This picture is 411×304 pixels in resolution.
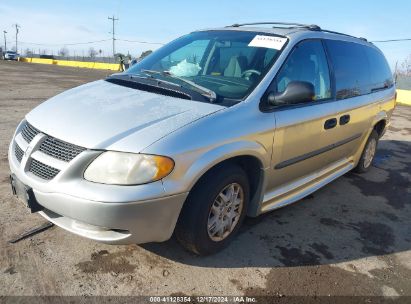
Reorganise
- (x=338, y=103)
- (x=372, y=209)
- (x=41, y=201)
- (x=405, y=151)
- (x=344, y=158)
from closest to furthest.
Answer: (x=41, y=201) → (x=338, y=103) → (x=372, y=209) → (x=344, y=158) → (x=405, y=151)

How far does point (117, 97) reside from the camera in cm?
295

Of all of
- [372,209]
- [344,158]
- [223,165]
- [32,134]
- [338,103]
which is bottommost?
[372,209]

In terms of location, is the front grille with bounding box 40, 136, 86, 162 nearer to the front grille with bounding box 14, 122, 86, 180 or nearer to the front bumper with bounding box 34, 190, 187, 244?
the front grille with bounding box 14, 122, 86, 180

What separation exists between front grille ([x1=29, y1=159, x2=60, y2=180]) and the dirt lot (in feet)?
2.30

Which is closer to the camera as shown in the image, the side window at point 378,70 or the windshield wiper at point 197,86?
the windshield wiper at point 197,86

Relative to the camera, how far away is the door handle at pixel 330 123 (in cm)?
367

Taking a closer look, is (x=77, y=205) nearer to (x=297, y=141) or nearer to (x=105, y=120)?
(x=105, y=120)

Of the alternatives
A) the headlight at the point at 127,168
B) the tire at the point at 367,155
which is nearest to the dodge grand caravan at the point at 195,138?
the headlight at the point at 127,168

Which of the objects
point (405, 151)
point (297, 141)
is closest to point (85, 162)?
point (297, 141)

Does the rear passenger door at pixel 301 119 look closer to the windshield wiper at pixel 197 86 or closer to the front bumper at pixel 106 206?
the windshield wiper at pixel 197 86

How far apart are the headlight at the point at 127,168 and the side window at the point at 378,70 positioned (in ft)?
12.2

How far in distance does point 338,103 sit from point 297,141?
0.92 meters

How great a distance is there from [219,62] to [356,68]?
2000 mm

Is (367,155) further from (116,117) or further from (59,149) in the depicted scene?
(59,149)
